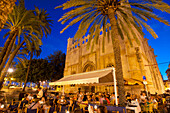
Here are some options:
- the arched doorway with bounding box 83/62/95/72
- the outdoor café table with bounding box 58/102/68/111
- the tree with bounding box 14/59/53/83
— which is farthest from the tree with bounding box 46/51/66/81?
the outdoor café table with bounding box 58/102/68/111

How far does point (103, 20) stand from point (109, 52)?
9.06m

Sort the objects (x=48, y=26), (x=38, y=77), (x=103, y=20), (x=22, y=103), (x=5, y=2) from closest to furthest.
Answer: (x=5, y=2)
(x=22, y=103)
(x=103, y=20)
(x=48, y=26)
(x=38, y=77)

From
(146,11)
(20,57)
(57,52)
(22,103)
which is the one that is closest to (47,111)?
(22,103)

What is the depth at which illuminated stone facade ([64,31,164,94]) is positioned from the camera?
13.6 metres

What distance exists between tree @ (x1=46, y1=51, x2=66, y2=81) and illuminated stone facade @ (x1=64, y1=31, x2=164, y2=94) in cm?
452

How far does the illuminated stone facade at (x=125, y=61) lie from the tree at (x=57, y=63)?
14.8 ft

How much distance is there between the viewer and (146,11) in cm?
732

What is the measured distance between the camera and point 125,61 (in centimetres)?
1500

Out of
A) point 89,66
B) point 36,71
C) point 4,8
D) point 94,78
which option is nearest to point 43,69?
point 36,71

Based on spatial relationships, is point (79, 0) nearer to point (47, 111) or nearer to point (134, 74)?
point (47, 111)

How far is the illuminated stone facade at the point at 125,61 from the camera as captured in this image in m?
13.6

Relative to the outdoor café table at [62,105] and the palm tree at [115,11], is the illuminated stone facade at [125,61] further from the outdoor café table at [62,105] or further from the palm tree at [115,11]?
the outdoor café table at [62,105]

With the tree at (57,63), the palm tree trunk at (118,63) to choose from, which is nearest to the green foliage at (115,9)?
the palm tree trunk at (118,63)

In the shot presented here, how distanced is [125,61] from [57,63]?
2170cm
